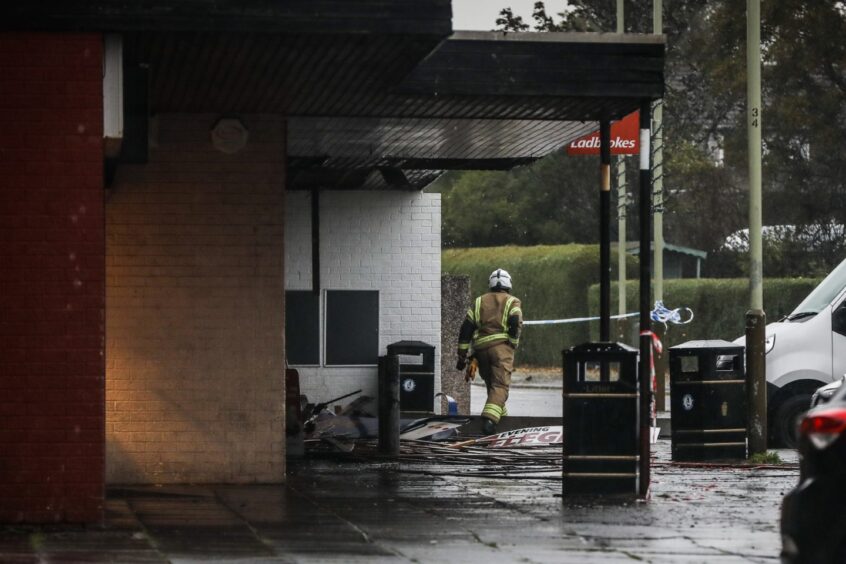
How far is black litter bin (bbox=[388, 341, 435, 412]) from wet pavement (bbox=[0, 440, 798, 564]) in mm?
5851

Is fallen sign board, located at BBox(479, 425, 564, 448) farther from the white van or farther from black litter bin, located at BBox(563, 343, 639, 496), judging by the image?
black litter bin, located at BBox(563, 343, 639, 496)

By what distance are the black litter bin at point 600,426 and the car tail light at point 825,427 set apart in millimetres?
4765

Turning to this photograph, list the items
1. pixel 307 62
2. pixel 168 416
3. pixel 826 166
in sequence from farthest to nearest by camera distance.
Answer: pixel 826 166
pixel 168 416
pixel 307 62

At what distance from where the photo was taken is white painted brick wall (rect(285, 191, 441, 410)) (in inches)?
810

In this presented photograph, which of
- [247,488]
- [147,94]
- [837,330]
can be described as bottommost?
[247,488]

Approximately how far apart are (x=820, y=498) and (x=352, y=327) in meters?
13.2

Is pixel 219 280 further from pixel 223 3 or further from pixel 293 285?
pixel 293 285

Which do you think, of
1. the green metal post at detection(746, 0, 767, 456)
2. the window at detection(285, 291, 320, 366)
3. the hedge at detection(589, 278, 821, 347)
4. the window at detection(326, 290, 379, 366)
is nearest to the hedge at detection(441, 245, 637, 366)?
the hedge at detection(589, 278, 821, 347)

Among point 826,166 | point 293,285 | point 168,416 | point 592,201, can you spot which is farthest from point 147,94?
point 592,201

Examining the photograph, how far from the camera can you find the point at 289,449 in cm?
1656

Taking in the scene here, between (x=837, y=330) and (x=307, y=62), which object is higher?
(x=307, y=62)

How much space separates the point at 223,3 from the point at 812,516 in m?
4.90

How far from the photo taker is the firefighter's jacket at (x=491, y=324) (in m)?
19.2

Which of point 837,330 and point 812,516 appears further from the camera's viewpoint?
point 837,330
